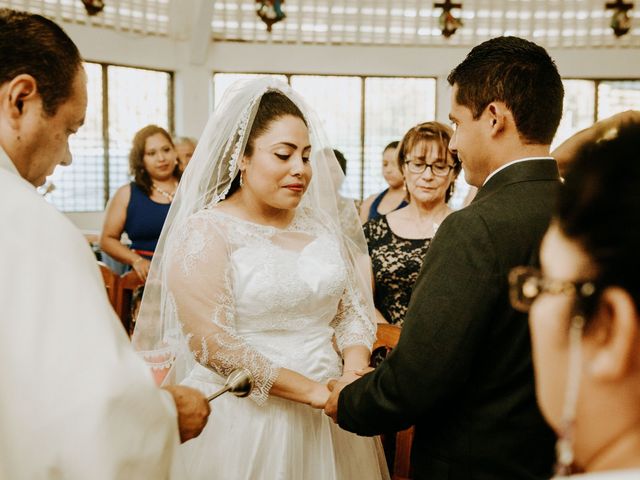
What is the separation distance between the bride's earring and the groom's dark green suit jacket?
0.75 meters

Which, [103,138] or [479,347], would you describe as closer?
[479,347]

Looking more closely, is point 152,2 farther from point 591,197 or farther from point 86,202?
point 591,197

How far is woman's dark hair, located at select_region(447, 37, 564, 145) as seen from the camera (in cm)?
162

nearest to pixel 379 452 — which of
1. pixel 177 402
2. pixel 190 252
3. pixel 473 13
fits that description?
pixel 190 252

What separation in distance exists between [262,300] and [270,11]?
7.22m

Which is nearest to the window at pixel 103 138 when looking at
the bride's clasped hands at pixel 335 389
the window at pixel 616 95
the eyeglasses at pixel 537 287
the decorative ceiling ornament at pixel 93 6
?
the decorative ceiling ornament at pixel 93 6

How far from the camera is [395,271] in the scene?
10.3 feet

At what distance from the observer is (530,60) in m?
1.63

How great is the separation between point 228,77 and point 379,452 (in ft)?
24.0

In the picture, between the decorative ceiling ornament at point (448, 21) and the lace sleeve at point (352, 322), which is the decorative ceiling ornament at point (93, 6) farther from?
the lace sleeve at point (352, 322)

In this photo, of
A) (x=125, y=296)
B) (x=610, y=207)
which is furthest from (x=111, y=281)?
(x=610, y=207)

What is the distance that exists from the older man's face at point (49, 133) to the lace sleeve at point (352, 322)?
1.13m

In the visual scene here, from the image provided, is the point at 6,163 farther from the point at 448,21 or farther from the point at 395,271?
the point at 448,21

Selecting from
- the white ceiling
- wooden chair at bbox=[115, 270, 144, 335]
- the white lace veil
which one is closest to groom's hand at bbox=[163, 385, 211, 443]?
the white lace veil
